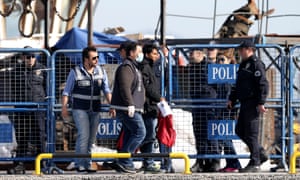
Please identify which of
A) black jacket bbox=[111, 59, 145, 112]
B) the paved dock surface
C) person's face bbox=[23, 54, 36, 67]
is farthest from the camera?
person's face bbox=[23, 54, 36, 67]

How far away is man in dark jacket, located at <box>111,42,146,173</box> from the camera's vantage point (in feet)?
49.1

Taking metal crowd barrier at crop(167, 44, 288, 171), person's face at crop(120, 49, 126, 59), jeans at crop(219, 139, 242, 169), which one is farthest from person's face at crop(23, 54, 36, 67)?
jeans at crop(219, 139, 242, 169)

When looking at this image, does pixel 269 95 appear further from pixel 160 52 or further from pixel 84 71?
pixel 84 71

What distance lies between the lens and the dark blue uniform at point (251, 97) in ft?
49.8

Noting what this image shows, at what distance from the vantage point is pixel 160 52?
624 inches

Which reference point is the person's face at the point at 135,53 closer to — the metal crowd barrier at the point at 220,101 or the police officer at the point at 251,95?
the metal crowd barrier at the point at 220,101

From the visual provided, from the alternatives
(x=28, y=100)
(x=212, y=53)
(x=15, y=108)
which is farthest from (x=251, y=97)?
(x=15, y=108)

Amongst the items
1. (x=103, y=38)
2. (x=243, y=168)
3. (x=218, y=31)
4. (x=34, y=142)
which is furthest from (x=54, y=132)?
(x=218, y=31)

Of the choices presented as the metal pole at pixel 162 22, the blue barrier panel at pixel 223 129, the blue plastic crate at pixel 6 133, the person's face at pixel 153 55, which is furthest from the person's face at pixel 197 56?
the blue plastic crate at pixel 6 133

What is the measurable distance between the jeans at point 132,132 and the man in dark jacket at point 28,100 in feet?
4.91

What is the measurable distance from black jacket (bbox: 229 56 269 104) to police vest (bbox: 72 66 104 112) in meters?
1.94

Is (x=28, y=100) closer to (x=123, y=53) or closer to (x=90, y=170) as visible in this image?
(x=90, y=170)

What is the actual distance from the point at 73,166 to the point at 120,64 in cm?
178

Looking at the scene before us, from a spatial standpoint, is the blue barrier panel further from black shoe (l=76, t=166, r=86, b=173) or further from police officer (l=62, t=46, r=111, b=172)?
black shoe (l=76, t=166, r=86, b=173)
